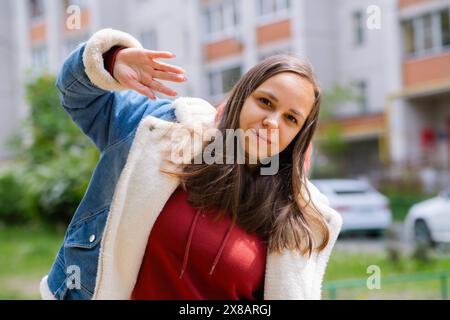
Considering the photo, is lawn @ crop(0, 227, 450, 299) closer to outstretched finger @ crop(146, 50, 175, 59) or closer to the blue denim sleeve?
the blue denim sleeve

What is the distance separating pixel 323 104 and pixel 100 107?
944 centimetres

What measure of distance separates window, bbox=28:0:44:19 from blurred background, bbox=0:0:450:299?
2.72ft

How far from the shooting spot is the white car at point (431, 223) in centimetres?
671

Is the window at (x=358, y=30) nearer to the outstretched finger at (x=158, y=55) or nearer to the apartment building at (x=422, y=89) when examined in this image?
the apartment building at (x=422, y=89)

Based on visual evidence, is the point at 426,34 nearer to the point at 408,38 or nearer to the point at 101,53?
the point at 408,38

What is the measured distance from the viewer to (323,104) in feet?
34.3

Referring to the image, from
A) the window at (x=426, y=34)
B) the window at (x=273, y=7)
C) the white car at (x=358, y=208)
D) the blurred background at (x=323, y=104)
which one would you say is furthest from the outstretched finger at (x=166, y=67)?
the window at (x=273, y=7)

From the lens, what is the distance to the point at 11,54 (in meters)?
15.6

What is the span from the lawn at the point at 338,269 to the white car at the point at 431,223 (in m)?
0.40

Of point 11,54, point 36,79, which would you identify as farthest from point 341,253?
point 11,54

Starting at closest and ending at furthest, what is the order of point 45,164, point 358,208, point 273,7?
point 358,208 < point 45,164 < point 273,7

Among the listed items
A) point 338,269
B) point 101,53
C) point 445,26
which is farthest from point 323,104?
point 101,53
